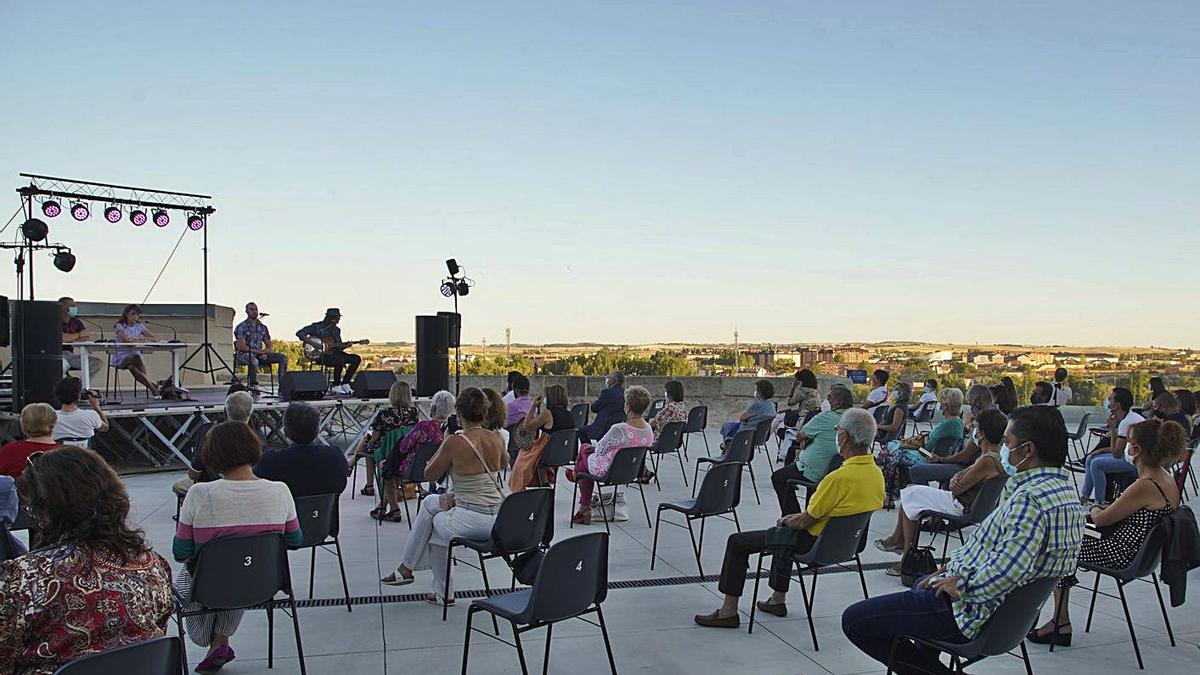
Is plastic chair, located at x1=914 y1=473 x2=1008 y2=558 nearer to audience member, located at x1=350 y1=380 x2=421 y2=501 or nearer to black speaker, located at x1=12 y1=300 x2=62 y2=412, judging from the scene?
audience member, located at x1=350 y1=380 x2=421 y2=501

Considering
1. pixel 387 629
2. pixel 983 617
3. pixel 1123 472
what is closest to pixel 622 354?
pixel 1123 472

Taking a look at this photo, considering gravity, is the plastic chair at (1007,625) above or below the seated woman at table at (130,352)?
below

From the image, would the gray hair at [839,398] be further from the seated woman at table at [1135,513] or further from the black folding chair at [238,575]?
the black folding chair at [238,575]

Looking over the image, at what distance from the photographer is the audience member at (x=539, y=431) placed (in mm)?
7066

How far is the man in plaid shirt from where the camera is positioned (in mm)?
2924

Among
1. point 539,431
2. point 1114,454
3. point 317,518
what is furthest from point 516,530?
point 1114,454

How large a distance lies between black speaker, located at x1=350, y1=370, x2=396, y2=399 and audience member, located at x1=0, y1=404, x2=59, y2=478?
6418 mm

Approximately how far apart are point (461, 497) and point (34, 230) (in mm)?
10053

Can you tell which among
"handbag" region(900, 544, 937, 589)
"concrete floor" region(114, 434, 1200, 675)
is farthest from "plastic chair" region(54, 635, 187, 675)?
"handbag" region(900, 544, 937, 589)

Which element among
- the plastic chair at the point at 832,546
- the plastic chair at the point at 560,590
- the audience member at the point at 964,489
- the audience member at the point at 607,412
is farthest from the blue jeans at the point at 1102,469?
the plastic chair at the point at 560,590

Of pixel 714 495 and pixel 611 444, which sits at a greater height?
pixel 611 444

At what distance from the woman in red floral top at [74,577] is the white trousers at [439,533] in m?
2.18

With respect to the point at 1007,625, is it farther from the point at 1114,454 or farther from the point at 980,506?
the point at 1114,454

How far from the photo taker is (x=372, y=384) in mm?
11609
